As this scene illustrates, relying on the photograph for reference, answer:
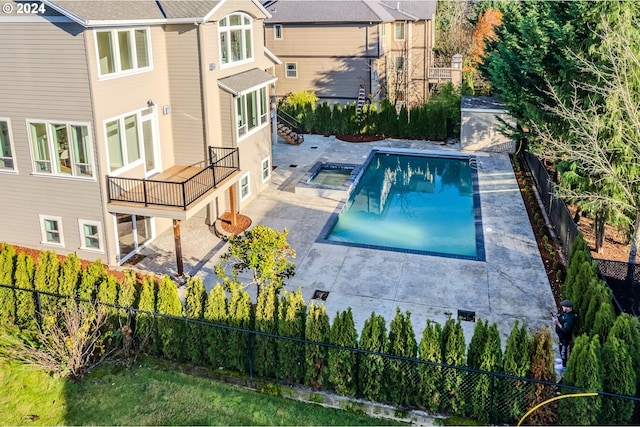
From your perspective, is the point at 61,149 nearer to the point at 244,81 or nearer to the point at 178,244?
the point at 178,244

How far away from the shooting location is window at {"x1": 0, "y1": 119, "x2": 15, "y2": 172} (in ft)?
52.2

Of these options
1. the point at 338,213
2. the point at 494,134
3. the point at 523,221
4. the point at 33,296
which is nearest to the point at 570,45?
the point at 523,221

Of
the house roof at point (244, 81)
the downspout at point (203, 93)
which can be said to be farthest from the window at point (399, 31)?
the downspout at point (203, 93)

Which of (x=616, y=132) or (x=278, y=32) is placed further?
(x=278, y=32)

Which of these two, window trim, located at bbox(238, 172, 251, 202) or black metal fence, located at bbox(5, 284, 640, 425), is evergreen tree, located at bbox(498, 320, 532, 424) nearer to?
black metal fence, located at bbox(5, 284, 640, 425)

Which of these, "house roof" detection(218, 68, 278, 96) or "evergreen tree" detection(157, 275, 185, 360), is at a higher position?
"house roof" detection(218, 68, 278, 96)

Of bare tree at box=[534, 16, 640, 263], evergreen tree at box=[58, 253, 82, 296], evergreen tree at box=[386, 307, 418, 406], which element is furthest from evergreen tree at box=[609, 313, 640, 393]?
evergreen tree at box=[58, 253, 82, 296]

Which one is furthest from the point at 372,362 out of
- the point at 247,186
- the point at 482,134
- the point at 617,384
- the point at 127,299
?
the point at 482,134

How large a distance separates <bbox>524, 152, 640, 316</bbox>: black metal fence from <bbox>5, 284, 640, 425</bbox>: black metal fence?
3364 millimetres

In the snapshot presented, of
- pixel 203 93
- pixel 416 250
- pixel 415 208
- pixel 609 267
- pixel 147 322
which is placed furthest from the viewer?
pixel 415 208

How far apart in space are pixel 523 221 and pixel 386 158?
10.2m

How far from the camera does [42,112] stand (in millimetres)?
15312

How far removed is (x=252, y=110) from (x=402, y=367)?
43.6 feet

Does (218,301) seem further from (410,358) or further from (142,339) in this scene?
(410,358)
